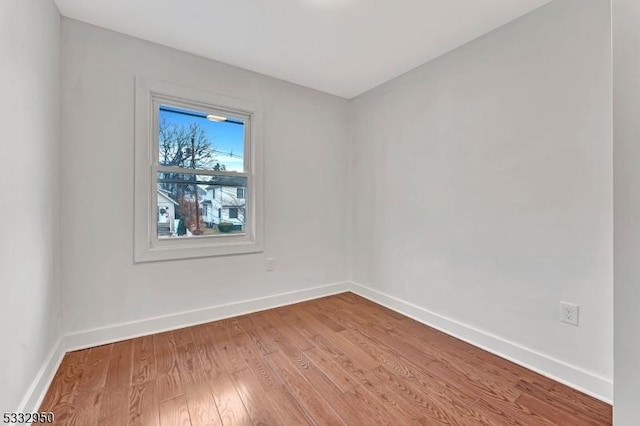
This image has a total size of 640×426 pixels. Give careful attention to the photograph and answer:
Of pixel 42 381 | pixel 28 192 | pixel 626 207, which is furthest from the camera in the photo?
pixel 42 381

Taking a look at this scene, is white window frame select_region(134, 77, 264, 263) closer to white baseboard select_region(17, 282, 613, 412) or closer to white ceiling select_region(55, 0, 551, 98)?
white ceiling select_region(55, 0, 551, 98)

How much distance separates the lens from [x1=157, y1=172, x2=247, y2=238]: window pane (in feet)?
7.75

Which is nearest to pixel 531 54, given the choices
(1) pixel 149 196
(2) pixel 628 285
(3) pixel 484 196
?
(3) pixel 484 196

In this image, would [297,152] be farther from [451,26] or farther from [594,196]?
[594,196]

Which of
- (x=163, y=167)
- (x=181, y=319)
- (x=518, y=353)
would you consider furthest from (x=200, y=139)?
(x=518, y=353)

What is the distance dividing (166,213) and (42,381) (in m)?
1.27

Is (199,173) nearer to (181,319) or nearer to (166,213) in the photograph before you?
(166,213)

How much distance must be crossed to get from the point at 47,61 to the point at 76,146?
1.77ft

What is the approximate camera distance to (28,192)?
140 cm

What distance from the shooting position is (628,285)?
1.15m

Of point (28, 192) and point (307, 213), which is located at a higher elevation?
point (28, 192)

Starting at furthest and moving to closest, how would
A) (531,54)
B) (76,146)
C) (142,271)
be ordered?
(142,271) < (76,146) < (531,54)

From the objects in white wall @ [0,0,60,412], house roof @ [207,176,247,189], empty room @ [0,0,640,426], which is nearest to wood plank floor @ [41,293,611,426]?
empty room @ [0,0,640,426]

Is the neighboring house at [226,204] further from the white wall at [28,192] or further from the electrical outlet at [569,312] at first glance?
the electrical outlet at [569,312]
